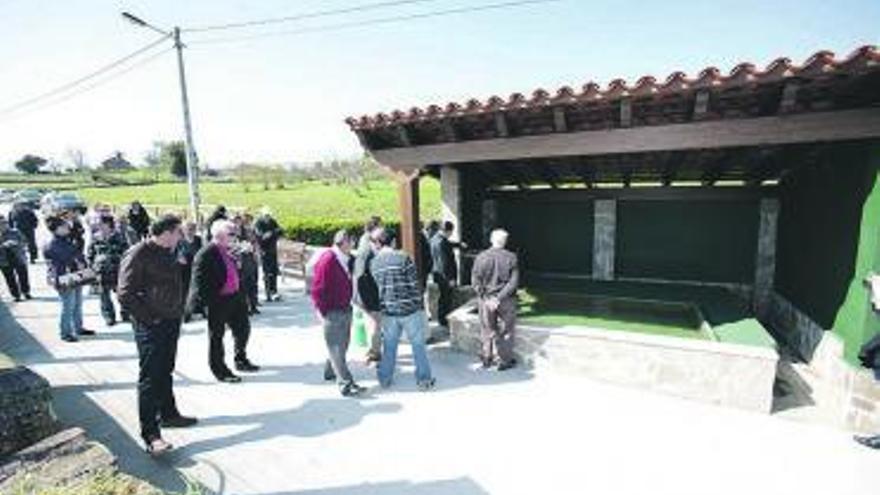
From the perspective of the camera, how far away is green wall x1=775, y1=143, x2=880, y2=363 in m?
5.81

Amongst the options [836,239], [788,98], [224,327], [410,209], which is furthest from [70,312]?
[836,239]

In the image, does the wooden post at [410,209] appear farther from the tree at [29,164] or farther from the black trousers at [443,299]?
the tree at [29,164]

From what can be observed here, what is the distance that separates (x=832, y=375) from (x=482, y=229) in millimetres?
6683

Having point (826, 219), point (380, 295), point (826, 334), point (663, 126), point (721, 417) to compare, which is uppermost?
point (663, 126)

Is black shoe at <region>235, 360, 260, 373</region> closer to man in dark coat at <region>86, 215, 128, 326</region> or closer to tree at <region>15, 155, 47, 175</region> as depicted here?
man in dark coat at <region>86, 215, 128, 326</region>

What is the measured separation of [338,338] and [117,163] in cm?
10678

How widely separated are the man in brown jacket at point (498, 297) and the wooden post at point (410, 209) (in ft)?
5.03

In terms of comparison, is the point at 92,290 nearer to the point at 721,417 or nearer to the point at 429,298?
the point at 429,298

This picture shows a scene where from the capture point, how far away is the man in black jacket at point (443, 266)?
8875 mm

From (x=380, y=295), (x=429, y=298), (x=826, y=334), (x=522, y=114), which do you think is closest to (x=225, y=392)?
(x=380, y=295)

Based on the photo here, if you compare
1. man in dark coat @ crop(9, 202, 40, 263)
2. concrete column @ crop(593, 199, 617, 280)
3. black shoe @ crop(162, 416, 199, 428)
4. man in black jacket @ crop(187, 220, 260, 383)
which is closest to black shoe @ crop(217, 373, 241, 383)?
man in black jacket @ crop(187, 220, 260, 383)

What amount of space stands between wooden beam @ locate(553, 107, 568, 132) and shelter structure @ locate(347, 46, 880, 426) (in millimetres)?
29

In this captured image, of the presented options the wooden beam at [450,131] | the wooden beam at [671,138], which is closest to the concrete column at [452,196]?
the wooden beam at [671,138]

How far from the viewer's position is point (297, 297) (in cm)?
1181
